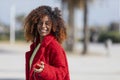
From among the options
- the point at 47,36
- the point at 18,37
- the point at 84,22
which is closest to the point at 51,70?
the point at 47,36

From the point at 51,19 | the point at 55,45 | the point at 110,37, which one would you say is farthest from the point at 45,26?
the point at 110,37

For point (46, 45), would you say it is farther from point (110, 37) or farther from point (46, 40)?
point (110, 37)

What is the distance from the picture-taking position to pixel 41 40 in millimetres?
4340

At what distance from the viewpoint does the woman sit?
4.11m

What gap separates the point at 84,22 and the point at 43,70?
24.0m

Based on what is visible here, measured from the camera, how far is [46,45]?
4.22 m

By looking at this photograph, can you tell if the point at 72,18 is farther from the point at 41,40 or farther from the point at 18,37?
the point at 18,37

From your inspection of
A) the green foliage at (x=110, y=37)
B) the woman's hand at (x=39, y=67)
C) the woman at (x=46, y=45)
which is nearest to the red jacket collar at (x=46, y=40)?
the woman at (x=46, y=45)

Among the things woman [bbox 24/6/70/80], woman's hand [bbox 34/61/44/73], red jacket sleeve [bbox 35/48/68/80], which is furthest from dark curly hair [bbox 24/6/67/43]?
woman's hand [bbox 34/61/44/73]

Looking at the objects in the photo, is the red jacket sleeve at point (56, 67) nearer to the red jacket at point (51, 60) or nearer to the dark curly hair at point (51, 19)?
the red jacket at point (51, 60)

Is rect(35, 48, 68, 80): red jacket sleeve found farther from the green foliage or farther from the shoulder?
the green foliage

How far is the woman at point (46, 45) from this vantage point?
13.5ft

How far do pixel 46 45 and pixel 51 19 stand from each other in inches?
10.0

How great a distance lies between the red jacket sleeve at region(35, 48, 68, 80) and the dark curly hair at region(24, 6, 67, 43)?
21 centimetres
